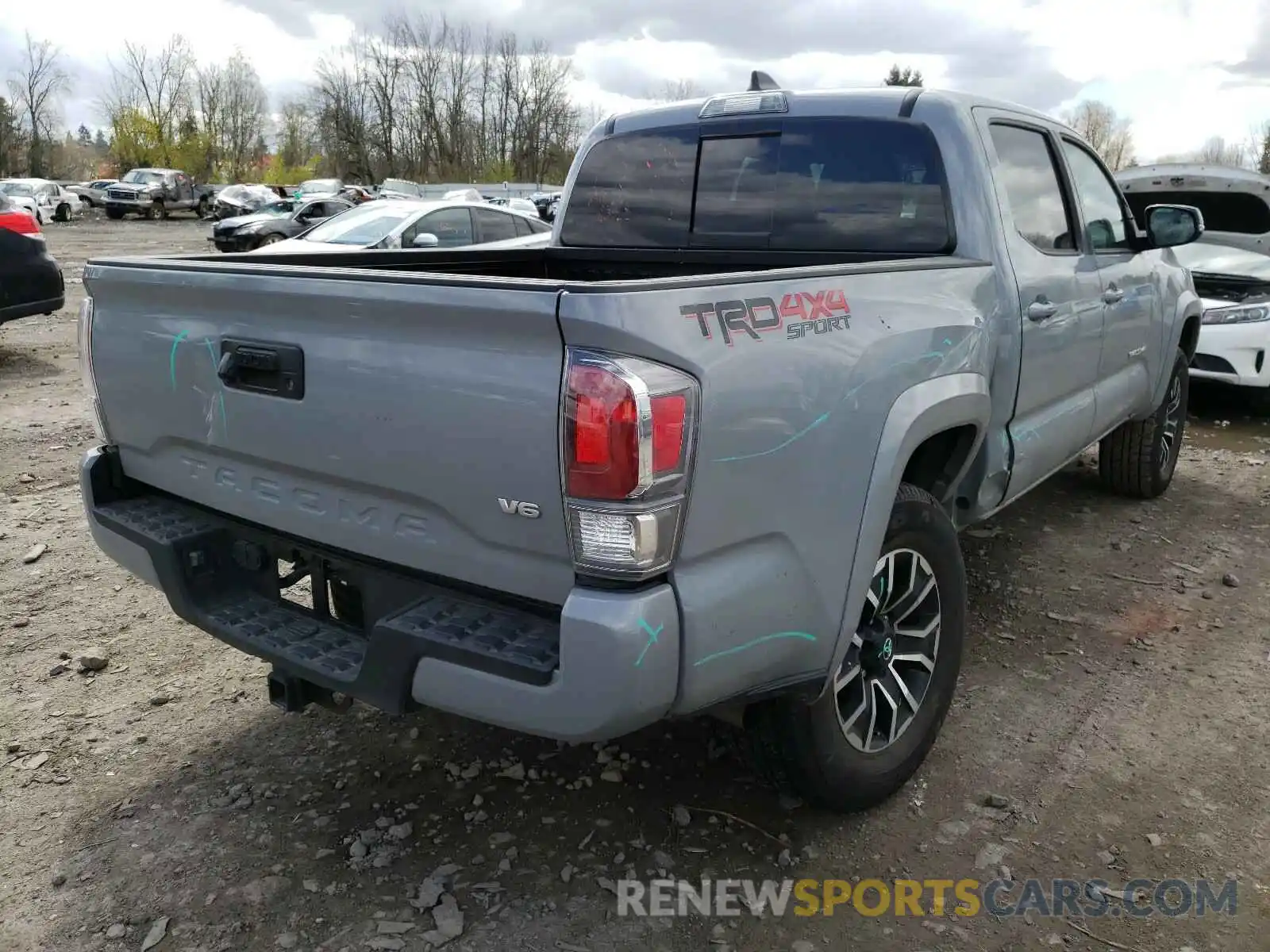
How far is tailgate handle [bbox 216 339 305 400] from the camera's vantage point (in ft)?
7.75

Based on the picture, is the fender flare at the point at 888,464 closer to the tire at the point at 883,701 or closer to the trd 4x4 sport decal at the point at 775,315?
the tire at the point at 883,701

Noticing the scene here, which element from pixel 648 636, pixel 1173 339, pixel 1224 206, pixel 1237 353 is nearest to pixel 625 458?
pixel 648 636

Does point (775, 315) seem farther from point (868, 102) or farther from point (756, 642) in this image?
point (868, 102)

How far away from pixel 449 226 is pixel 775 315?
11.3m

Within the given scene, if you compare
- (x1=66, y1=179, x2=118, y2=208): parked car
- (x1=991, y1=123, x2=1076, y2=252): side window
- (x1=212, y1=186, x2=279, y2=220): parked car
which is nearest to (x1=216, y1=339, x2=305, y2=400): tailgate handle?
(x1=991, y1=123, x2=1076, y2=252): side window

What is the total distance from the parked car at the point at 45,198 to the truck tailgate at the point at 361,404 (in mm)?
37165

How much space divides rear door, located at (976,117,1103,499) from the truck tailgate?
211cm

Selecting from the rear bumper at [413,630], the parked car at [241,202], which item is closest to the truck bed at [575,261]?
the rear bumper at [413,630]

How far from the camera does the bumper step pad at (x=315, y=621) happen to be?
2.14 meters

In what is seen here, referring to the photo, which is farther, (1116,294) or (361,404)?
(1116,294)

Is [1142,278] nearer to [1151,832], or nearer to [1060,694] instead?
[1060,694]

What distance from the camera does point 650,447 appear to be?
1.92m

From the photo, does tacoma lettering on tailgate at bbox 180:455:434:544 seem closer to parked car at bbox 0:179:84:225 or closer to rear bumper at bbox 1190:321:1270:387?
rear bumper at bbox 1190:321:1270:387

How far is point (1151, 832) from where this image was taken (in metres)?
2.83
